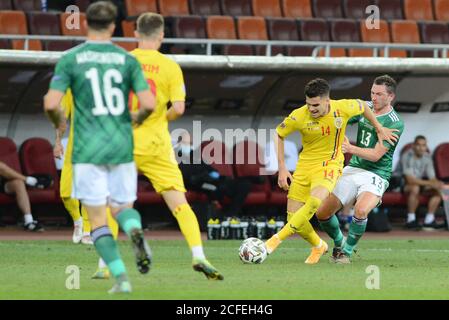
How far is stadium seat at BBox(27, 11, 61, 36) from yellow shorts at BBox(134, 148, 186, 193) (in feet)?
33.1

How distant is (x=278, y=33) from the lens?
2078 cm

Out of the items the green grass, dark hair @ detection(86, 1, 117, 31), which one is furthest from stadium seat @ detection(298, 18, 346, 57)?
dark hair @ detection(86, 1, 117, 31)

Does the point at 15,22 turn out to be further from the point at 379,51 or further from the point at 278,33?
the point at 379,51

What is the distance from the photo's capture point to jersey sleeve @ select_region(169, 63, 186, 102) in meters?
9.57

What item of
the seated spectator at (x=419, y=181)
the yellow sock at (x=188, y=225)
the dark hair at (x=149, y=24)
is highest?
the dark hair at (x=149, y=24)

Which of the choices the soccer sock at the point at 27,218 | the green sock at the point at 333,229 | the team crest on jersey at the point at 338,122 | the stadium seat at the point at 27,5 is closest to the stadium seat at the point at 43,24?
Answer: the stadium seat at the point at 27,5

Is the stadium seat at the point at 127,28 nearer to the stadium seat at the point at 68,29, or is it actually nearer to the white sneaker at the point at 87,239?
the stadium seat at the point at 68,29

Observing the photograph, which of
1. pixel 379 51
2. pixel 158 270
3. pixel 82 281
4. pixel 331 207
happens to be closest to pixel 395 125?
pixel 331 207

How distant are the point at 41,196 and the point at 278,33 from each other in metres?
5.18

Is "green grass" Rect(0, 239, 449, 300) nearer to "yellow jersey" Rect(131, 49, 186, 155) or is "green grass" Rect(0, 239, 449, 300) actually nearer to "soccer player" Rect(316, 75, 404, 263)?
"soccer player" Rect(316, 75, 404, 263)

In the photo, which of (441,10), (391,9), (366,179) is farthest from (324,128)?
(441,10)

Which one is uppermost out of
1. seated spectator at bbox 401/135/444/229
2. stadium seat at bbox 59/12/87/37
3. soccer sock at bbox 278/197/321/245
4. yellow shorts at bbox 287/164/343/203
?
stadium seat at bbox 59/12/87/37

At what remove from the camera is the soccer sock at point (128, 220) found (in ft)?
27.8

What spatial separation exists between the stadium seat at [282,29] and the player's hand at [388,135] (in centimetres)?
873
